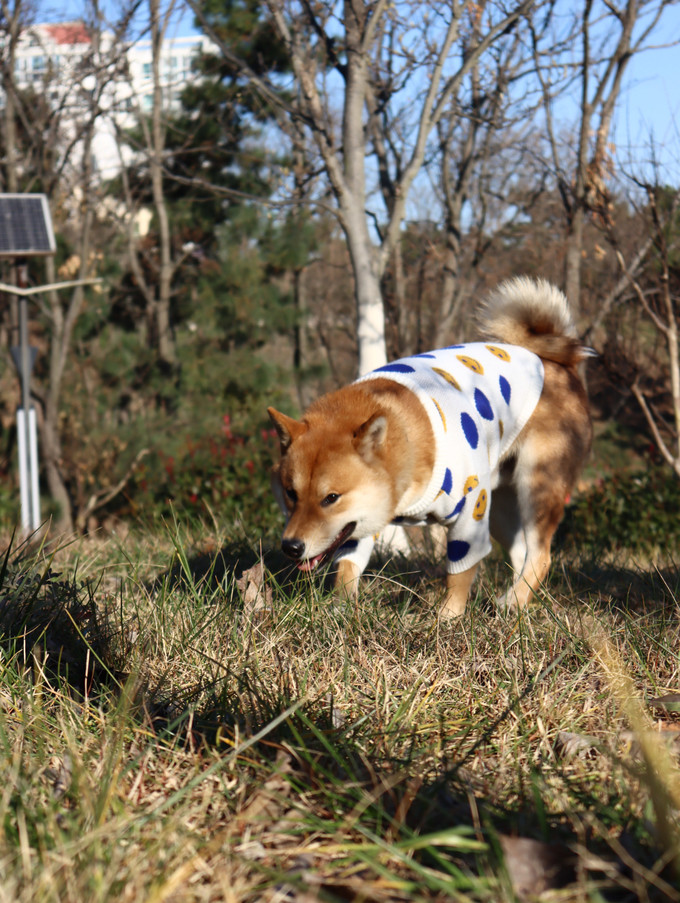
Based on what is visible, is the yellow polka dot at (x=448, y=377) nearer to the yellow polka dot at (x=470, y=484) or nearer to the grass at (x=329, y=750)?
the yellow polka dot at (x=470, y=484)

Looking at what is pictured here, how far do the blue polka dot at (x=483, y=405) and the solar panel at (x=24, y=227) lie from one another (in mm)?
6217

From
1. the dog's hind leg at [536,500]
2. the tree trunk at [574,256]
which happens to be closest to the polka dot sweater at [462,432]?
the dog's hind leg at [536,500]

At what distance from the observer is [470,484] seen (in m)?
Answer: 3.46

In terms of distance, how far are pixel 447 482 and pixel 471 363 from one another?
0.72m

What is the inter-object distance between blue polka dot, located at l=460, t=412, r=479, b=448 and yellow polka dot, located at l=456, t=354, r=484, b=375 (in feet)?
1.13

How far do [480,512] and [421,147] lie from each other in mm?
3624

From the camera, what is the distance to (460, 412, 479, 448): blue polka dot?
11.5 feet

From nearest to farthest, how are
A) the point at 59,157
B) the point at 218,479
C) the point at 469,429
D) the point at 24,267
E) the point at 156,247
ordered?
the point at 469,429
the point at 218,479
the point at 24,267
the point at 59,157
the point at 156,247

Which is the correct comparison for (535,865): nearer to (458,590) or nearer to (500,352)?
A: (458,590)

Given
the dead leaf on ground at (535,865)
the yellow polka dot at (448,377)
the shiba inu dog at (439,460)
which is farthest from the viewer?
the yellow polka dot at (448,377)

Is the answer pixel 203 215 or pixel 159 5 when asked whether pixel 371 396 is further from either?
pixel 203 215

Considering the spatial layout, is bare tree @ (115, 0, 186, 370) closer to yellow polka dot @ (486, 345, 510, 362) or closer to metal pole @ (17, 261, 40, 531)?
metal pole @ (17, 261, 40, 531)

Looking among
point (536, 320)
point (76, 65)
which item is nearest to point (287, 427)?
point (536, 320)

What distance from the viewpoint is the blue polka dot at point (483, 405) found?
3.67m
